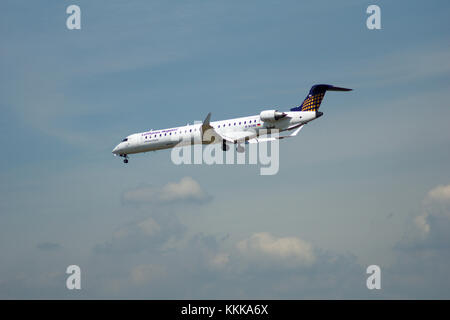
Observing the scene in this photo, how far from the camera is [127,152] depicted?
70250mm

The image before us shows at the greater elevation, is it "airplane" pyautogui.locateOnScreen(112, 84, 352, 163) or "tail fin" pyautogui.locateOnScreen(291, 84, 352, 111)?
"tail fin" pyautogui.locateOnScreen(291, 84, 352, 111)

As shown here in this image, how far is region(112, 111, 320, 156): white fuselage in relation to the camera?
197 ft

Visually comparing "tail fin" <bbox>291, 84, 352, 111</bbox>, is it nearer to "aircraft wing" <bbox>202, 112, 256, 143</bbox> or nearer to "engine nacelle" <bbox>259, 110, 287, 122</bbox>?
"engine nacelle" <bbox>259, 110, 287, 122</bbox>

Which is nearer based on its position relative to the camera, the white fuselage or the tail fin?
the white fuselage

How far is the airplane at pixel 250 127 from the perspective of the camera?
5991 centimetres

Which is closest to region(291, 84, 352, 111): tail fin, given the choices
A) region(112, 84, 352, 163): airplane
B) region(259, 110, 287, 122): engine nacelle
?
region(112, 84, 352, 163): airplane

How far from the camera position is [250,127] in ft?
201

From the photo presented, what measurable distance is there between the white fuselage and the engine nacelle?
0.45m

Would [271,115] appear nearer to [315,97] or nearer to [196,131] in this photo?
[315,97]

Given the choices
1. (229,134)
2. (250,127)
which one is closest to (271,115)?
(250,127)

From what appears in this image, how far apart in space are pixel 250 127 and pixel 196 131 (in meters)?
6.35

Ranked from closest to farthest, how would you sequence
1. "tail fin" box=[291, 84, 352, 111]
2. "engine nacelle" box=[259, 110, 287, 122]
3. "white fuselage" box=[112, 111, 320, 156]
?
"engine nacelle" box=[259, 110, 287, 122] < "white fuselage" box=[112, 111, 320, 156] < "tail fin" box=[291, 84, 352, 111]
